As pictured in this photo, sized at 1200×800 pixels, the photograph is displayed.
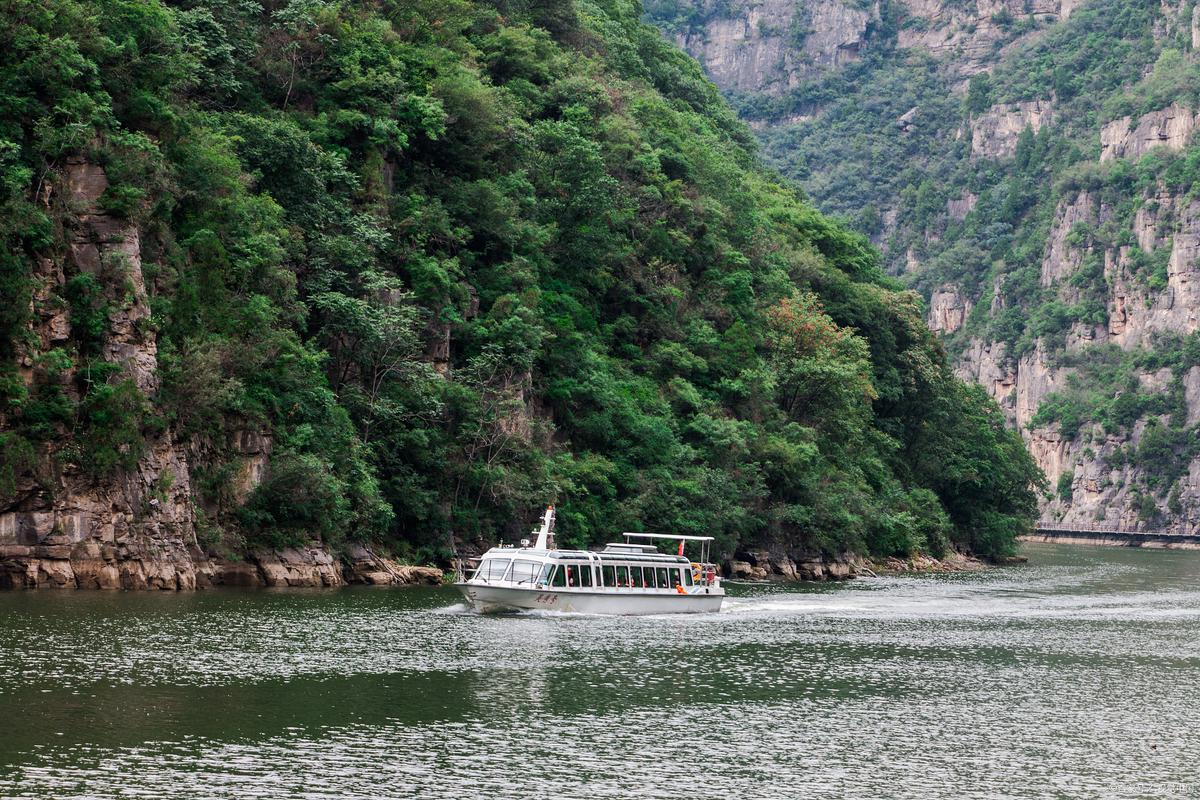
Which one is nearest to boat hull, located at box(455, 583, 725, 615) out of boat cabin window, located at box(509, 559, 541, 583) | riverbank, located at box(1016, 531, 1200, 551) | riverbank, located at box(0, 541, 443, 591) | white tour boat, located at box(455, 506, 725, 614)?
white tour boat, located at box(455, 506, 725, 614)

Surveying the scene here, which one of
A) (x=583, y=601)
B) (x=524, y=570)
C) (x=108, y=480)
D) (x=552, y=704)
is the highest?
(x=108, y=480)

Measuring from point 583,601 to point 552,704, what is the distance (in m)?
21.6

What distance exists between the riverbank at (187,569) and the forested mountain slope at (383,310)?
125 mm

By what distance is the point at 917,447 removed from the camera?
109000mm

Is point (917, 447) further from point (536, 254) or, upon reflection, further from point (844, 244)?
point (536, 254)

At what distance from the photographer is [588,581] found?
5728 cm

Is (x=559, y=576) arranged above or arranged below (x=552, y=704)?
above

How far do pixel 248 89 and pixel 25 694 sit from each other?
40727mm

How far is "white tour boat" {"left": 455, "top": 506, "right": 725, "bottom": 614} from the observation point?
54.2 metres

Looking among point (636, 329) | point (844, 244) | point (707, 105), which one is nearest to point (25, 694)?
point (636, 329)

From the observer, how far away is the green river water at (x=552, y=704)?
90.4ft

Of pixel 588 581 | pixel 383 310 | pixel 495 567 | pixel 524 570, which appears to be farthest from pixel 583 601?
pixel 383 310

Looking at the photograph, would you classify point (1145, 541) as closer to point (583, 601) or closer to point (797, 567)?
point (797, 567)

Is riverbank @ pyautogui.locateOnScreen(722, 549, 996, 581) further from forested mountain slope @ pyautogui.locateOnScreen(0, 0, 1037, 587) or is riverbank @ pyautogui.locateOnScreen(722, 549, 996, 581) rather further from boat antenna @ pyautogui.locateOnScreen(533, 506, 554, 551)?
boat antenna @ pyautogui.locateOnScreen(533, 506, 554, 551)
